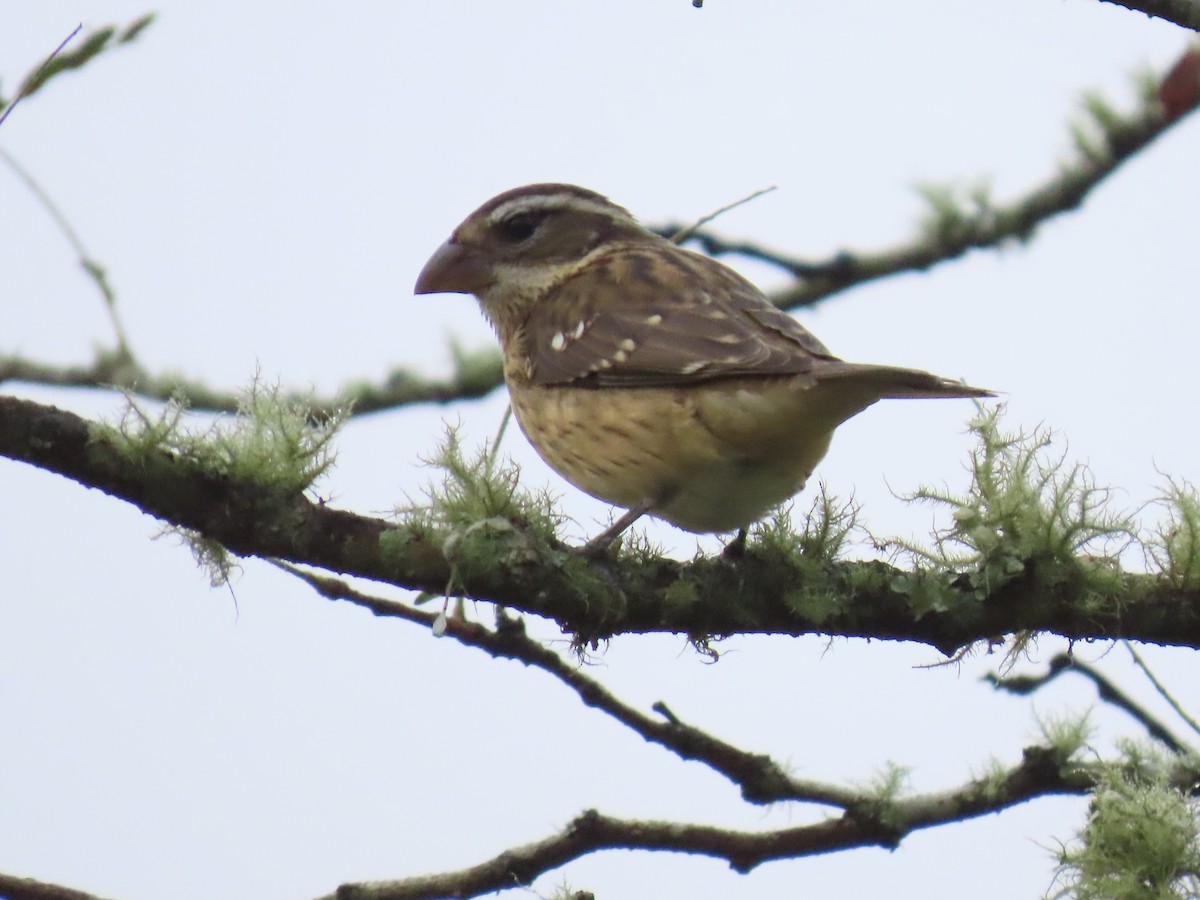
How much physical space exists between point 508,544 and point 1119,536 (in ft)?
4.49

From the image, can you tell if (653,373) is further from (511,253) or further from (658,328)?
(511,253)

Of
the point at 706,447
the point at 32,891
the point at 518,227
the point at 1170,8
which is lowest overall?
the point at 32,891

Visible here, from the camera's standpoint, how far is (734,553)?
12.7 feet

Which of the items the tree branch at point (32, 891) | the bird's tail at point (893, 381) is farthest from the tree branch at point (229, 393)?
the tree branch at point (32, 891)

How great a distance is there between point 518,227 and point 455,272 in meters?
0.30

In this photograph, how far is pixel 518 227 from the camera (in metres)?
6.02

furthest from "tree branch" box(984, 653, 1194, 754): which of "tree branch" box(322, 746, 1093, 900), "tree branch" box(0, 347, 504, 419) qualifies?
"tree branch" box(0, 347, 504, 419)

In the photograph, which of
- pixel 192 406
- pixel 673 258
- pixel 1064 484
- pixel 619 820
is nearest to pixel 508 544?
pixel 619 820

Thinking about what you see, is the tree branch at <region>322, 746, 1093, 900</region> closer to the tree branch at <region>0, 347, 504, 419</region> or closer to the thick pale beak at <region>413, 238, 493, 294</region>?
the tree branch at <region>0, 347, 504, 419</region>

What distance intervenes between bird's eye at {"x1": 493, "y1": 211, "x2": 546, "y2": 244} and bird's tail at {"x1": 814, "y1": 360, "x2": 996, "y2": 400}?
1.86 metres

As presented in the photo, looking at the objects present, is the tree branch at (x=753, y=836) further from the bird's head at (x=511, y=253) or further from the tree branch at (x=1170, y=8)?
the bird's head at (x=511, y=253)

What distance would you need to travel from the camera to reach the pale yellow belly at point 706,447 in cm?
446

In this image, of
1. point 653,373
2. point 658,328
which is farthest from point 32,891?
point 658,328

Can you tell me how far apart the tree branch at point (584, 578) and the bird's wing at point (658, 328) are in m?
0.86
